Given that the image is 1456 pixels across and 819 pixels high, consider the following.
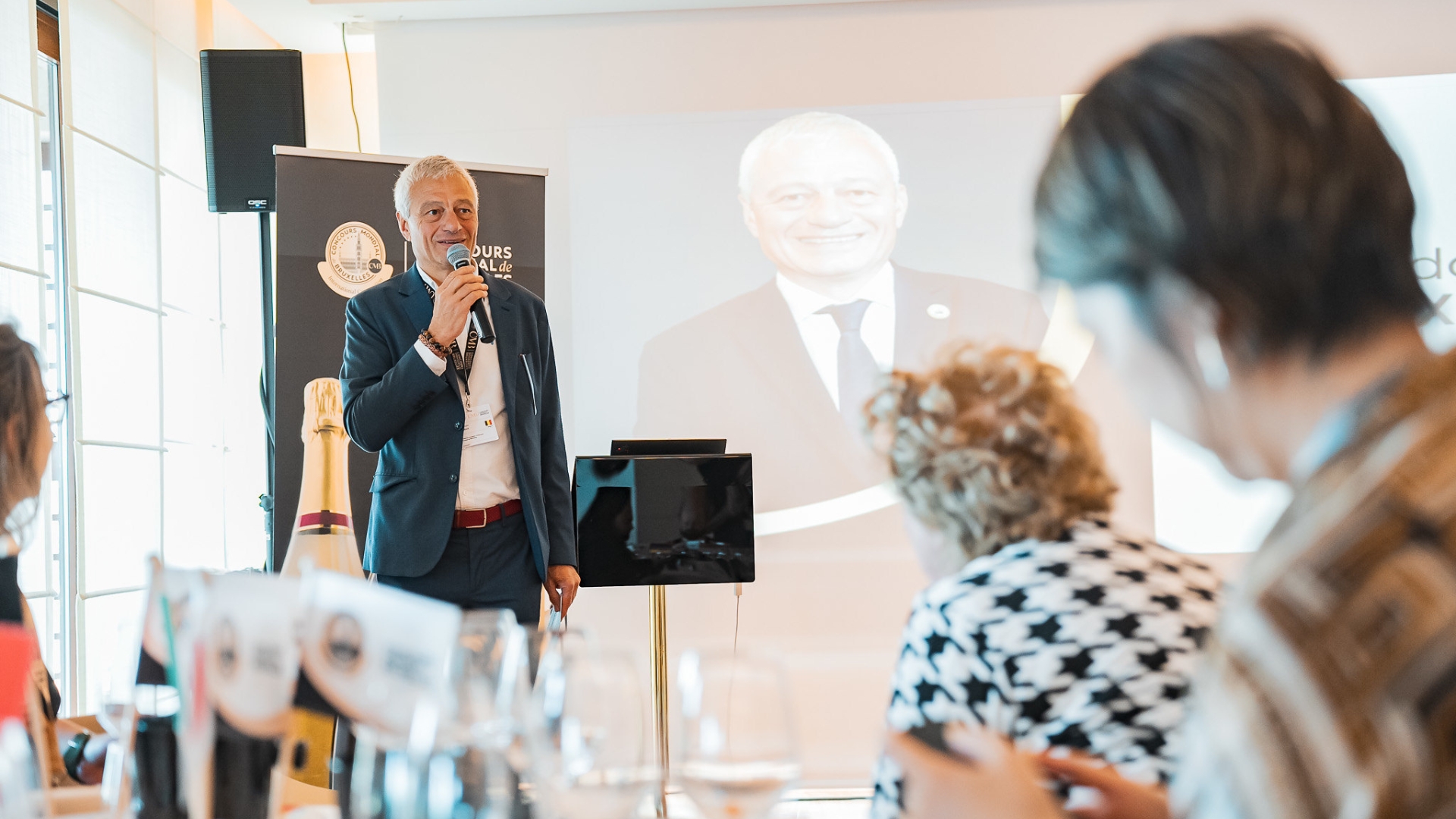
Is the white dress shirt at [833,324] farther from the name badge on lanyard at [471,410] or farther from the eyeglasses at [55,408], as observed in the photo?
the eyeglasses at [55,408]

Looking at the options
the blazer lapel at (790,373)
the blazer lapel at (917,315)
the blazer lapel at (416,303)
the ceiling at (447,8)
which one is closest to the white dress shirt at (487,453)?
the blazer lapel at (416,303)

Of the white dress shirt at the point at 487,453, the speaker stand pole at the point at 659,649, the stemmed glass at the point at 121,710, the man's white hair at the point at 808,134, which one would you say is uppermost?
the man's white hair at the point at 808,134

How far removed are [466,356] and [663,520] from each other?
919mm

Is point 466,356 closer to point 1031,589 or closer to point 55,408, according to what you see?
point 55,408

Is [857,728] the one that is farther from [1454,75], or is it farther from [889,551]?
[1454,75]

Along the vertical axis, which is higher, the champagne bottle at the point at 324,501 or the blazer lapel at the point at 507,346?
the blazer lapel at the point at 507,346

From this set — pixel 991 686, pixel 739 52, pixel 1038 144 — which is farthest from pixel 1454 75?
pixel 991 686

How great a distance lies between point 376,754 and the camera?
742 mm

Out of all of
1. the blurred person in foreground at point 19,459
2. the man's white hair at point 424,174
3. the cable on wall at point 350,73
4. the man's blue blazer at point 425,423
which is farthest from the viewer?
the cable on wall at point 350,73

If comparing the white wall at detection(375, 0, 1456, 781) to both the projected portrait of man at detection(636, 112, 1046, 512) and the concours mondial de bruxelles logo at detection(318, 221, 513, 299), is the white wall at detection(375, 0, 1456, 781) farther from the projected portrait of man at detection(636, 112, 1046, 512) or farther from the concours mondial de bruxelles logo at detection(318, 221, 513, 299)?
the concours mondial de bruxelles logo at detection(318, 221, 513, 299)

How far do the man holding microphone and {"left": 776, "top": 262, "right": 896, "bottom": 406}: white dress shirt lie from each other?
175 cm

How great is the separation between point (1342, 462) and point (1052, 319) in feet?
13.2

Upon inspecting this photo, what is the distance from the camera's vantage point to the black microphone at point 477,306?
2.60 m

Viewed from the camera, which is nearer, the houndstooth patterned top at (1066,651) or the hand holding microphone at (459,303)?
the houndstooth patterned top at (1066,651)
